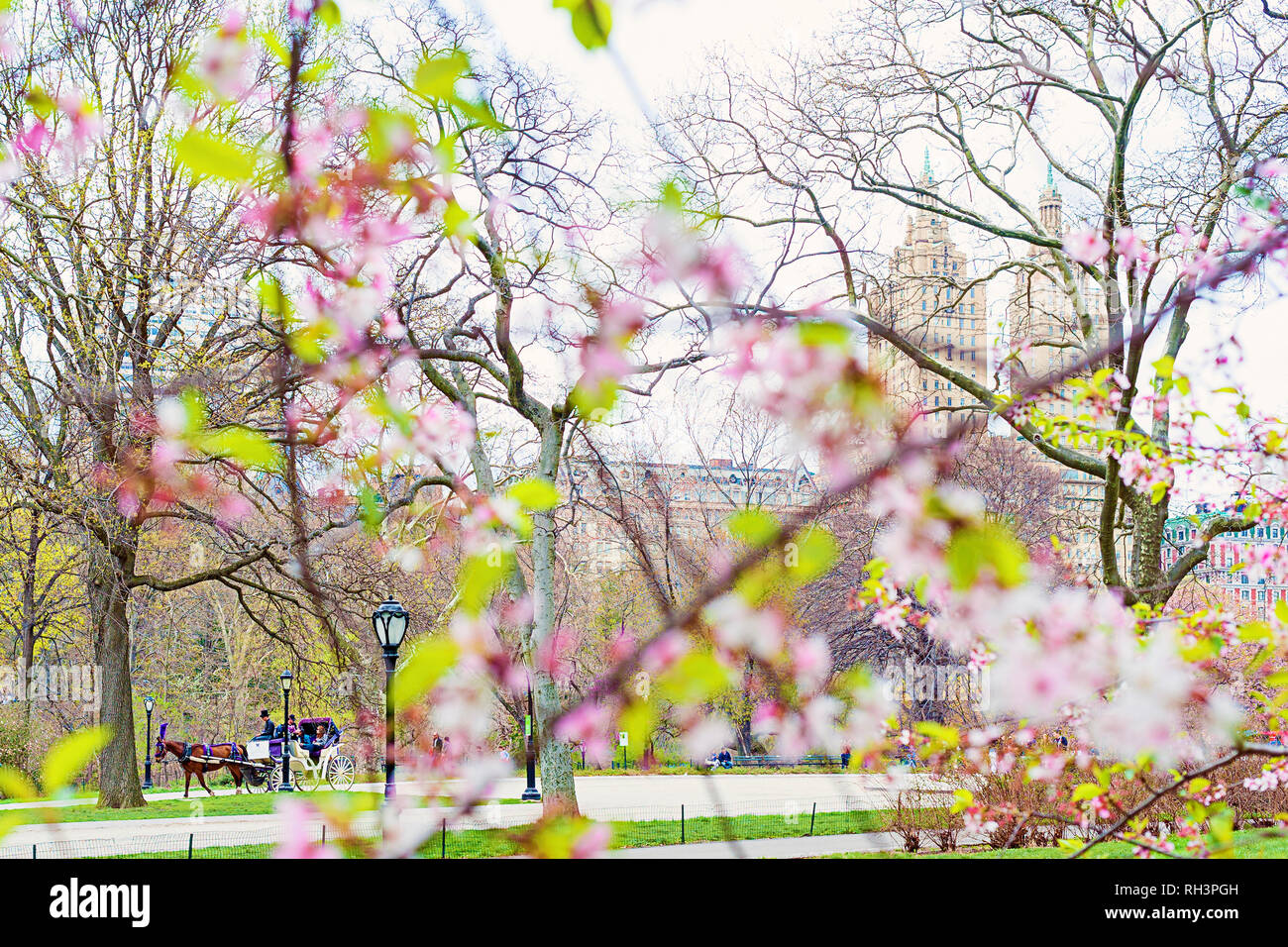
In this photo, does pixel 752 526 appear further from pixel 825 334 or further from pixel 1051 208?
pixel 1051 208

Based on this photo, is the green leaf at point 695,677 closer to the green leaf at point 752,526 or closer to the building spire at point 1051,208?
the green leaf at point 752,526

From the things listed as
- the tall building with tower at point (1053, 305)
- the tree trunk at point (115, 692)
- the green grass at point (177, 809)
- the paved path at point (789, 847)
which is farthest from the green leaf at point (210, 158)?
the tree trunk at point (115, 692)

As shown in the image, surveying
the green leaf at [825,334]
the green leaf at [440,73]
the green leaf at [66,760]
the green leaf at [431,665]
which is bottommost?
the green leaf at [66,760]

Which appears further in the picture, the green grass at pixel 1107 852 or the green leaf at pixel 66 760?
the green grass at pixel 1107 852

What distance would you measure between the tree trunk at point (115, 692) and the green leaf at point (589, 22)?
12306 mm

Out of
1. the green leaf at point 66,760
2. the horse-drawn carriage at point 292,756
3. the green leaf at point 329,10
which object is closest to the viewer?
the green leaf at point 66,760

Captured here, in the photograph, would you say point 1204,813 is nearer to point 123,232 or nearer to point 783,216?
point 783,216

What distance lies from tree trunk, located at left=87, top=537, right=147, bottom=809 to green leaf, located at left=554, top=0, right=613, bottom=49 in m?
12.3

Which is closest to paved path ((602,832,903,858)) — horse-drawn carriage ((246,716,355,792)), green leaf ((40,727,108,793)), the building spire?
the building spire

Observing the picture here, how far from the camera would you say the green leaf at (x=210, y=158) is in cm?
64

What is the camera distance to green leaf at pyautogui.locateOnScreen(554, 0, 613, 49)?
66 cm

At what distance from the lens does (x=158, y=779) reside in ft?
76.5
